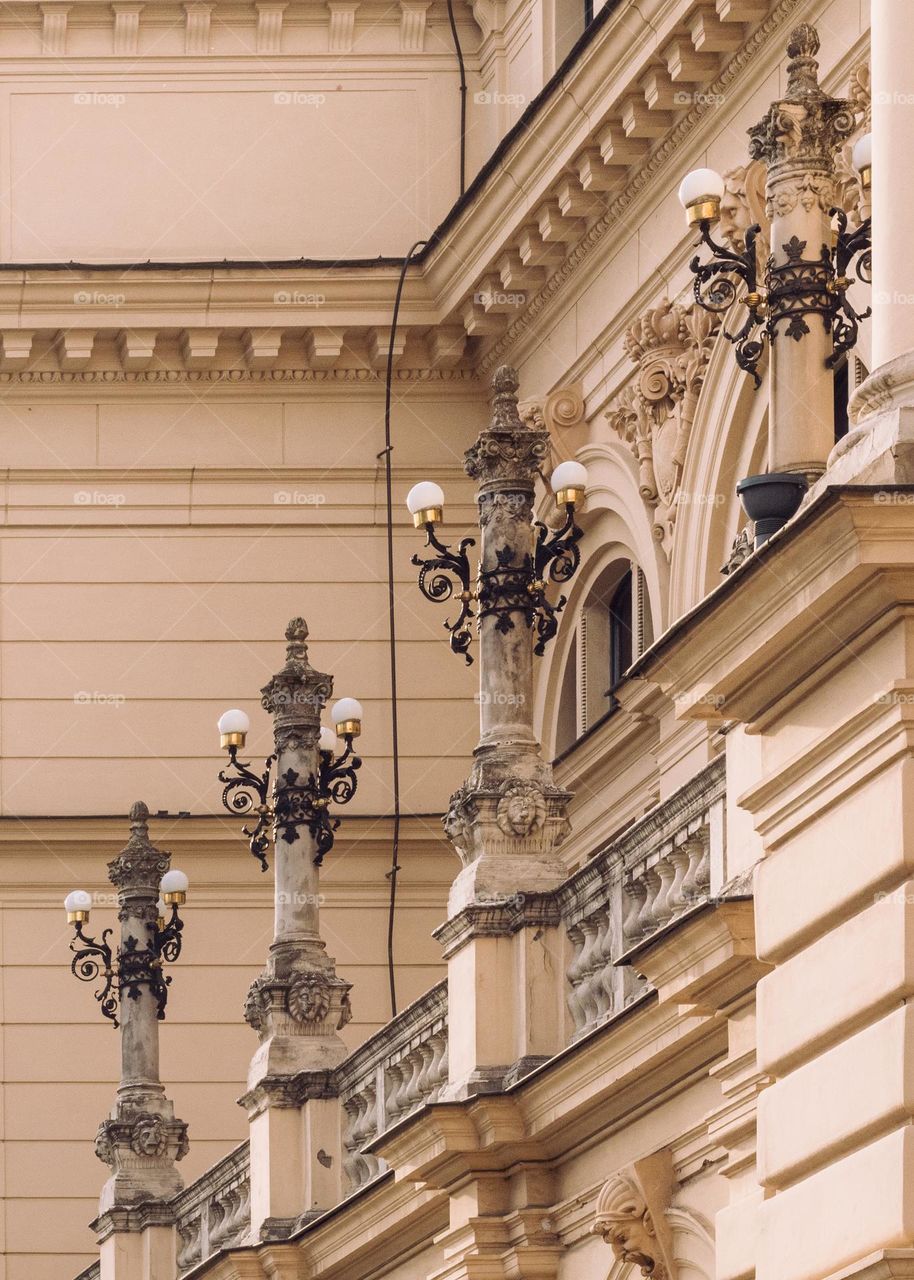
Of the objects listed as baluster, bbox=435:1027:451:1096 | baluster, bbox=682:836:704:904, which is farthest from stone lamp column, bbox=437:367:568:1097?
baluster, bbox=682:836:704:904

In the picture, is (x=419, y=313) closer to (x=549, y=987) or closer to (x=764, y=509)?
(x=549, y=987)

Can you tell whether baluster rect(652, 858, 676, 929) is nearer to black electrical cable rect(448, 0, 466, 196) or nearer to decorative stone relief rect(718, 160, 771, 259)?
decorative stone relief rect(718, 160, 771, 259)

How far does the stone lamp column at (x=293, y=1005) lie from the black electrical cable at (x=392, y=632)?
6344mm

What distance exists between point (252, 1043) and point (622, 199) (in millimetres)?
7477

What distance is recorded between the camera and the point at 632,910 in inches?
637

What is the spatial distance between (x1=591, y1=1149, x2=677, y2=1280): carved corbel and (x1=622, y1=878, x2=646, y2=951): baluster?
1006 mm

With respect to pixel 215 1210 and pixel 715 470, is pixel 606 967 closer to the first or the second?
pixel 715 470

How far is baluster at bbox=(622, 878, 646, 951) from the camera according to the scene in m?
16.1

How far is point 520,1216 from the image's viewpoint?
1750 cm

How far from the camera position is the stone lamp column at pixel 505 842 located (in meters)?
17.4

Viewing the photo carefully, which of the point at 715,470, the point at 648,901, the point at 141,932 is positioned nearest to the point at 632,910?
the point at 648,901

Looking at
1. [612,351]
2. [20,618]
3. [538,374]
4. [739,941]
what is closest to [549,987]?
[739,941]

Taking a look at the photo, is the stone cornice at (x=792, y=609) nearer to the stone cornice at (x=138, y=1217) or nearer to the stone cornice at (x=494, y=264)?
the stone cornice at (x=494, y=264)

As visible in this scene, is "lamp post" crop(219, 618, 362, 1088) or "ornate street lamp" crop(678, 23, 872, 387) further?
"lamp post" crop(219, 618, 362, 1088)
